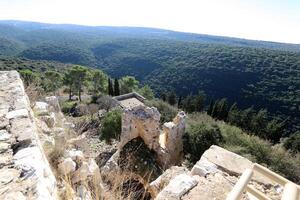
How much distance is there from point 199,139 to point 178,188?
1180 cm

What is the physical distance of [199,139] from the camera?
14.3 meters

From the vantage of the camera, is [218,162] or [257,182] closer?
[257,182]

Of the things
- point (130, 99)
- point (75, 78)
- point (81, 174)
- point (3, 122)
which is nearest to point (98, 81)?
point (75, 78)

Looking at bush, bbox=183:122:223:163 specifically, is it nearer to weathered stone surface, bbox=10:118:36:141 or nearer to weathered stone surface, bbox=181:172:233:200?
weathered stone surface, bbox=181:172:233:200

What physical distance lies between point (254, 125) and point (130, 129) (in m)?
22.0

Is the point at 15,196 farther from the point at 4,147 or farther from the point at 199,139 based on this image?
the point at 199,139

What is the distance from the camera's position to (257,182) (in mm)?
3275

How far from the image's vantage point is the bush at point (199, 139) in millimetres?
13906

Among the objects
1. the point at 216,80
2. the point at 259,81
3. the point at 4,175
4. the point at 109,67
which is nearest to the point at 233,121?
the point at 259,81

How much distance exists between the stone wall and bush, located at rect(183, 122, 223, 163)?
11.5 meters

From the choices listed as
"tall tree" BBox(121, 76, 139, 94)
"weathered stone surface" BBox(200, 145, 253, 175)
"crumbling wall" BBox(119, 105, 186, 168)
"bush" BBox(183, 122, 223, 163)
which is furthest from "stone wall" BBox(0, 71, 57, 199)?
"tall tree" BBox(121, 76, 139, 94)

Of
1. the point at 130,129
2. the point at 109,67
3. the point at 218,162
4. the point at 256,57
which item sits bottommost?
the point at 109,67

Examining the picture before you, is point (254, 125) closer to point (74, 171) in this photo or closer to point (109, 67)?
point (74, 171)

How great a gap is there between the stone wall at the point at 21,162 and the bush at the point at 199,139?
1146 centimetres
